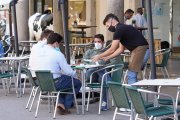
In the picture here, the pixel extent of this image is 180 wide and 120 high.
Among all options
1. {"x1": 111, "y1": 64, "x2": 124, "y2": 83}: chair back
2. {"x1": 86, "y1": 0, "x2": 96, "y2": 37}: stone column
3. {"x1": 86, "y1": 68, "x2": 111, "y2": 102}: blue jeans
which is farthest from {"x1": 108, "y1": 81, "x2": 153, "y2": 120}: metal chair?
{"x1": 86, "y1": 0, "x2": 96, "y2": 37}: stone column

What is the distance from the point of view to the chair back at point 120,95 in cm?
776

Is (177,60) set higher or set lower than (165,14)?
lower

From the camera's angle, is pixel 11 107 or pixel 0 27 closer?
pixel 11 107

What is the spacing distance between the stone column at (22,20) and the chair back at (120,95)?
15549 millimetres

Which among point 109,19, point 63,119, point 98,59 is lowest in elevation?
point 63,119

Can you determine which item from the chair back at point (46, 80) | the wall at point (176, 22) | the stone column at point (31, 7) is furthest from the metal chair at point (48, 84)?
the stone column at point (31, 7)

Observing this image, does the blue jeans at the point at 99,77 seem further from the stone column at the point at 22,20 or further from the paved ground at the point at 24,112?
the stone column at the point at 22,20

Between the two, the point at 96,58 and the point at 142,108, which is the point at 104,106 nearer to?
the point at 96,58

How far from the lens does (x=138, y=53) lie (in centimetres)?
1036

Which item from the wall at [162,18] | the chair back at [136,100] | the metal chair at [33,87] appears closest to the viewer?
the chair back at [136,100]

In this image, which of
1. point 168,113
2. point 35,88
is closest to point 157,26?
point 35,88

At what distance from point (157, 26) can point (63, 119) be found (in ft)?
38.8

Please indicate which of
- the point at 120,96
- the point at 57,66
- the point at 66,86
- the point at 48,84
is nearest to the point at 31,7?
the point at 57,66

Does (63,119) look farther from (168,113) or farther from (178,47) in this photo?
(178,47)
